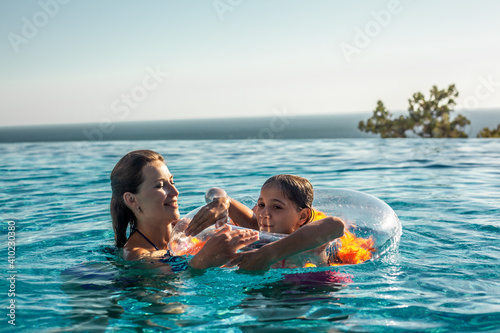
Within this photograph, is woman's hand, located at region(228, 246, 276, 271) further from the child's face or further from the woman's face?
the woman's face

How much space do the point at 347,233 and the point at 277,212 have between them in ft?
2.00

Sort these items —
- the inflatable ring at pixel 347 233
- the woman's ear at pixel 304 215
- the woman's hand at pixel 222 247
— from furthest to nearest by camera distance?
the woman's ear at pixel 304 215, the inflatable ring at pixel 347 233, the woman's hand at pixel 222 247

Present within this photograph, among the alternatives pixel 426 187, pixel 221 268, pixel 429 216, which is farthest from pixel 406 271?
pixel 426 187

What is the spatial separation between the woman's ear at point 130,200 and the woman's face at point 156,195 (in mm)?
27

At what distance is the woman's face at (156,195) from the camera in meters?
3.95

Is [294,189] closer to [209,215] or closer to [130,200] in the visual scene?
[209,215]

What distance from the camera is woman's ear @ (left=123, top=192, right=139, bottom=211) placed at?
13.1ft

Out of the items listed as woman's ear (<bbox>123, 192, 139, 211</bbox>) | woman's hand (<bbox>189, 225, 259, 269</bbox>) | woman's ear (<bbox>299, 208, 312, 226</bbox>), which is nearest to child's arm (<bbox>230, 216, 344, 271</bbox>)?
woman's hand (<bbox>189, 225, 259, 269</bbox>)

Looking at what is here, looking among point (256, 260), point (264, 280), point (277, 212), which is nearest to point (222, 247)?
point (256, 260)

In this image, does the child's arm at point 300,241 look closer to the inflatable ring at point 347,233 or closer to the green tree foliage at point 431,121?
the inflatable ring at point 347,233

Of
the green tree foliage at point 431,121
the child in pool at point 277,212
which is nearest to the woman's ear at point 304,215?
the child in pool at point 277,212

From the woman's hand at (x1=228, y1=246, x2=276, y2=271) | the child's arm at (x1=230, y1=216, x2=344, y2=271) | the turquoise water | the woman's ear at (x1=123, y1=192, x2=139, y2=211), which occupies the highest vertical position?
the woman's ear at (x1=123, y1=192, x2=139, y2=211)

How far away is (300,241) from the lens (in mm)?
3270

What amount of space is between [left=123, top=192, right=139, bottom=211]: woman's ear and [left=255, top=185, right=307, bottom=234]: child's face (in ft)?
3.36
